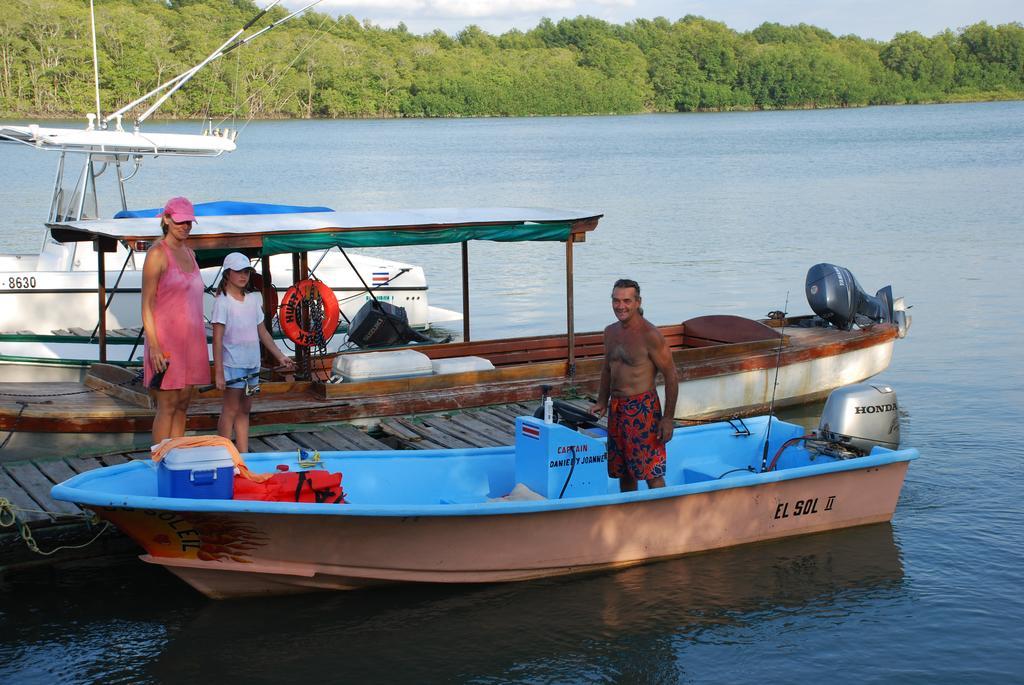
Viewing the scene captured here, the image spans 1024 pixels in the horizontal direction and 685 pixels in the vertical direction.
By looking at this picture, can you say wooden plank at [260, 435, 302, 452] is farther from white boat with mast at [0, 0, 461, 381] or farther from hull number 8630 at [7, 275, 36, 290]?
hull number 8630 at [7, 275, 36, 290]

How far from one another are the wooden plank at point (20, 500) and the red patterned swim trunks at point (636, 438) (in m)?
4.00

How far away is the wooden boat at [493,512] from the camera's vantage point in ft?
24.9

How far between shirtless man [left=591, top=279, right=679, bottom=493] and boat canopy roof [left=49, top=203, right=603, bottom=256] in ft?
10.8

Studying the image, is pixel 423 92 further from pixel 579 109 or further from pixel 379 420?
pixel 379 420

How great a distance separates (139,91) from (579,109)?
65046 millimetres

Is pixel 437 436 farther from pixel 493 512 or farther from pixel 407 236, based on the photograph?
pixel 493 512

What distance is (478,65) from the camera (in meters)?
109

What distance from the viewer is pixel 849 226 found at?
101ft

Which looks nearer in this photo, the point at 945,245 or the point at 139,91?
the point at 945,245

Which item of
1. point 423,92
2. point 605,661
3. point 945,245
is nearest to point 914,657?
point 605,661

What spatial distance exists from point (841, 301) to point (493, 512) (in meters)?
7.88

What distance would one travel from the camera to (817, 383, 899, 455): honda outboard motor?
32.3 ft

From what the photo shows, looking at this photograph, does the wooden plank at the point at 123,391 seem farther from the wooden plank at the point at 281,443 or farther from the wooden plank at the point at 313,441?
the wooden plank at the point at 313,441

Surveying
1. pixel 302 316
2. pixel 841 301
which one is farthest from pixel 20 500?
pixel 841 301
